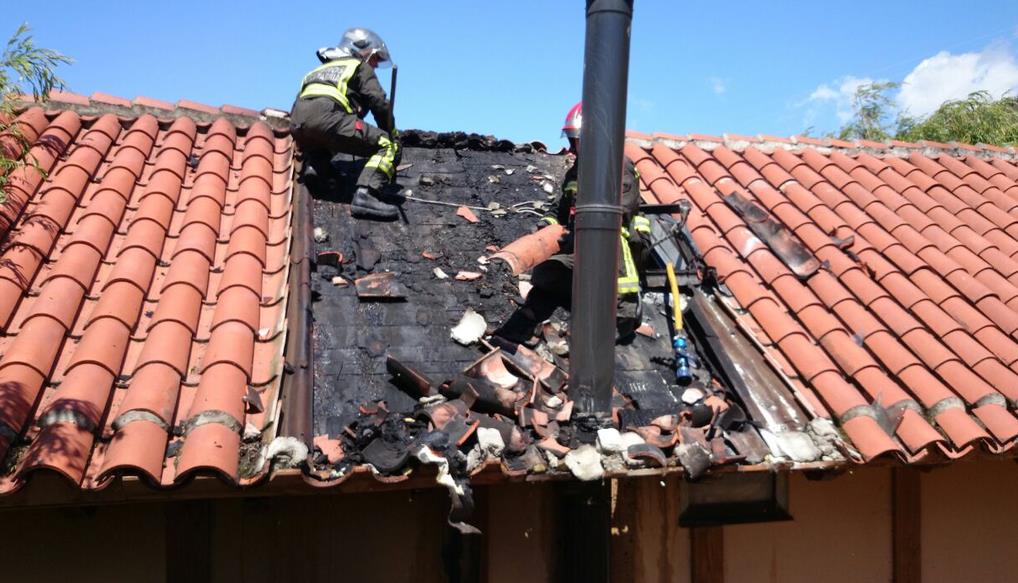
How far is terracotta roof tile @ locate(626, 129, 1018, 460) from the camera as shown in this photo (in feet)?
15.7

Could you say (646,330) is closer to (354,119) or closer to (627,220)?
→ (627,220)

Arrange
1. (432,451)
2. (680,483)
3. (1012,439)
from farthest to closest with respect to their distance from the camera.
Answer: (680,483) → (1012,439) → (432,451)

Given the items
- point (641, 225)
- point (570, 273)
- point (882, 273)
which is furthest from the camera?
point (882, 273)

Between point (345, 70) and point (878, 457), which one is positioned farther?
point (345, 70)

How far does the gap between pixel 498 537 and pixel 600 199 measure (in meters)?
1.96

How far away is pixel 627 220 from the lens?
5.58 meters

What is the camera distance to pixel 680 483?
496 centimetres

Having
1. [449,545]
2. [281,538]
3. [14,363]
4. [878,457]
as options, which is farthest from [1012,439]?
[14,363]

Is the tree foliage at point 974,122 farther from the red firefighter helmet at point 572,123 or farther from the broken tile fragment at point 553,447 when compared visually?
the broken tile fragment at point 553,447

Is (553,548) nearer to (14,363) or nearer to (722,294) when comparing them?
(722,294)

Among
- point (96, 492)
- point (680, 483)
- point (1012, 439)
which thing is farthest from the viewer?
point (680, 483)

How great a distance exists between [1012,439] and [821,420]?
3.43 ft

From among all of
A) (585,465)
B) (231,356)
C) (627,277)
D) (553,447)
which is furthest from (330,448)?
(627,277)

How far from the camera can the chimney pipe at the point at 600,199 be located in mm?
4438
